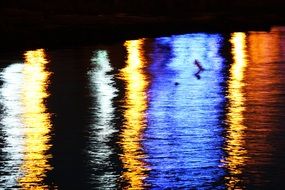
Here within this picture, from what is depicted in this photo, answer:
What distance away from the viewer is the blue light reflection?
10797 millimetres

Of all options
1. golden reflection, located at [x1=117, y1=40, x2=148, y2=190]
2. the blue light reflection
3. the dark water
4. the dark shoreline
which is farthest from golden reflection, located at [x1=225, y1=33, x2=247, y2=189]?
the dark shoreline

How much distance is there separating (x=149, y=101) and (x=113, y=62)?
9.79m

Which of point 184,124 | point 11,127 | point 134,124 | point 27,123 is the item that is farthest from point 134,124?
point 11,127

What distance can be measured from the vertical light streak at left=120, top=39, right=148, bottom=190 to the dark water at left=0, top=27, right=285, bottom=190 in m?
0.02

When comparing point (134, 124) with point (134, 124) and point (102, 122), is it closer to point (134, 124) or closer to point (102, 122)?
point (134, 124)

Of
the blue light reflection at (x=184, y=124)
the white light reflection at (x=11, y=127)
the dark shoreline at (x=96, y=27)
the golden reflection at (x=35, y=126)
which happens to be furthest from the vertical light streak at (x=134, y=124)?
the dark shoreline at (x=96, y=27)

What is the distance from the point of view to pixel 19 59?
29.1 metres

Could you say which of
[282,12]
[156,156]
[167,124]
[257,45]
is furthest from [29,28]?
[156,156]

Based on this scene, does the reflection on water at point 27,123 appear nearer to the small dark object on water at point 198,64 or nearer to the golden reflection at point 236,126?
the golden reflection at point 236,126

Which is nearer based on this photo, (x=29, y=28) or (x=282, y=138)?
(x=282, y=138)

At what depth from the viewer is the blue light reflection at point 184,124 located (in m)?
10.8

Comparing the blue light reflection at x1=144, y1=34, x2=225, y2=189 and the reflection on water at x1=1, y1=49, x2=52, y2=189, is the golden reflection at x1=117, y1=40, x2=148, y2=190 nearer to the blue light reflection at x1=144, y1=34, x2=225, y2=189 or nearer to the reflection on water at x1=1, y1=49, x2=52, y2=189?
the blue light reflection at x1=144, y1=34, x2=225, y2=189

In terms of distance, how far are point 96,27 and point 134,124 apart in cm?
3014

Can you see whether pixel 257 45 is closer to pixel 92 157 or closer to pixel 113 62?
pixel 113 62
